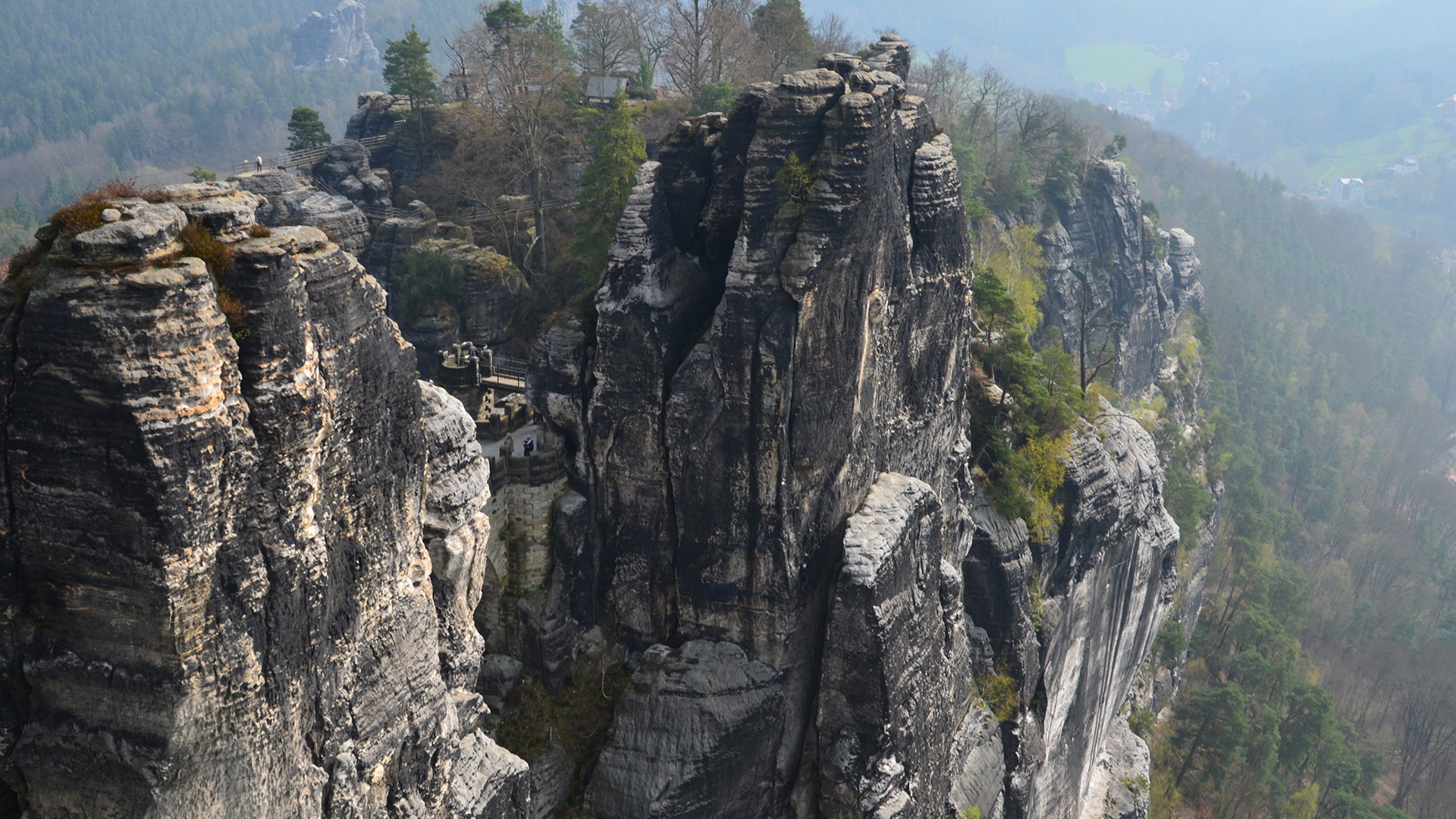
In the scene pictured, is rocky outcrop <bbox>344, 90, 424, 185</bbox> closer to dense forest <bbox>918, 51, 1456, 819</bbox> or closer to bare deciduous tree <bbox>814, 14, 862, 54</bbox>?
bare deciduous tree <bbox>814, 14, 862, 54</bbox>

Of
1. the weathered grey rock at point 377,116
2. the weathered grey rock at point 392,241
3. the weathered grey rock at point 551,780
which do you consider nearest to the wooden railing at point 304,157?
the weathered grey rock at point 377,116


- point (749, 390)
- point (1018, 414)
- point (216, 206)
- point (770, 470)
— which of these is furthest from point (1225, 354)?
point (216, 206)

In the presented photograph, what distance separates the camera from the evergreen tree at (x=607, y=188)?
32906mm

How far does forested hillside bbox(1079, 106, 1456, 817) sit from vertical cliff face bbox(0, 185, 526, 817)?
162ft

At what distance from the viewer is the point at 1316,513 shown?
3959 inches

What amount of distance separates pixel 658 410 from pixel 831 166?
23.0ft

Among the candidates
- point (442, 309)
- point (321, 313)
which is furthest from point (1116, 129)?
point (321, 313)

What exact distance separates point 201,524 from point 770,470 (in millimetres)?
14279

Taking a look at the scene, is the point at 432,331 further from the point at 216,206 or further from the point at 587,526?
the point at 216,206

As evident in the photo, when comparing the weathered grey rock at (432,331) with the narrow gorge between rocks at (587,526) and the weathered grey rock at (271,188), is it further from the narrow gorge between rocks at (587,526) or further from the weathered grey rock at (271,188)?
the weathered grey rock at (271,188)

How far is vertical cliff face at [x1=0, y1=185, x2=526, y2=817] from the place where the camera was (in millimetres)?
10719

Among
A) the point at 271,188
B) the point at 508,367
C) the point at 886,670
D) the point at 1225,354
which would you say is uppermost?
the point at 271,188

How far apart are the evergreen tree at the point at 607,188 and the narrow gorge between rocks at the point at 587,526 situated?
6.71 meters

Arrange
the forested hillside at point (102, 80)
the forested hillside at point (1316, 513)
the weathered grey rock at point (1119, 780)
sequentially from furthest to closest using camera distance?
the forested hillside at point (102, 80)
the forested hillside at point (1316, 513)
the weathered grey rock at point (1119, 780)
